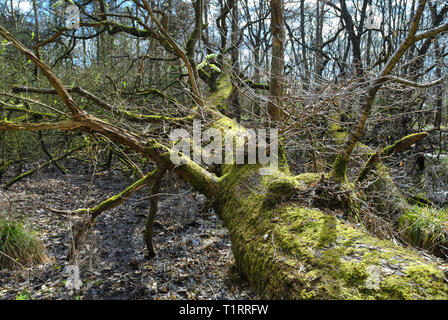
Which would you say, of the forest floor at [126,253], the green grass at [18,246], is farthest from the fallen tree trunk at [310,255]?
the green grass at [18,246]

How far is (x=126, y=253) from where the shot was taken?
365 cm

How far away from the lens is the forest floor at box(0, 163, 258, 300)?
112 inches

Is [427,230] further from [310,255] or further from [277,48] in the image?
[277,48]

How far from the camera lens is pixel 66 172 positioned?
21.1ft

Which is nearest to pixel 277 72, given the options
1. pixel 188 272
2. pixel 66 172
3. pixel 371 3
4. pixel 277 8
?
pixel 277 8

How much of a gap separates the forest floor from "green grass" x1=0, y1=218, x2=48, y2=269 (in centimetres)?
11

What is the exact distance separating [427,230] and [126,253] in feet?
13.0

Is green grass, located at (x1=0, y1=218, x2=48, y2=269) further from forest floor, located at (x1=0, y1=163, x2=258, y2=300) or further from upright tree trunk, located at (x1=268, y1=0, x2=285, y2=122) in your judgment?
upright tree trunk, located at (x1=268, y1=0, x2=285, y2=122)

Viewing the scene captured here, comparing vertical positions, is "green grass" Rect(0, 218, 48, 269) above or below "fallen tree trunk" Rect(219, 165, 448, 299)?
below

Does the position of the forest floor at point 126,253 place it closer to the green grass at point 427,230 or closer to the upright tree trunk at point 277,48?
the upright tree trunk at point 277,48

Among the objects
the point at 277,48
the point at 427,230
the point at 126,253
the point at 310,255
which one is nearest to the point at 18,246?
the point at 126,253

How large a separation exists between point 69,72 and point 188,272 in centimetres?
524

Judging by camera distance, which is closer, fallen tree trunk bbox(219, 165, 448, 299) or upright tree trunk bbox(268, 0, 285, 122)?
fallen tree trunk bbox(219, 165, 448, 299)

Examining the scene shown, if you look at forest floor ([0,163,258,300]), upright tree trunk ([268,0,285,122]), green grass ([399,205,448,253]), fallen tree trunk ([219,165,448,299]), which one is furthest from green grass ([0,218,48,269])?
green grass ([399,205,448,253])
